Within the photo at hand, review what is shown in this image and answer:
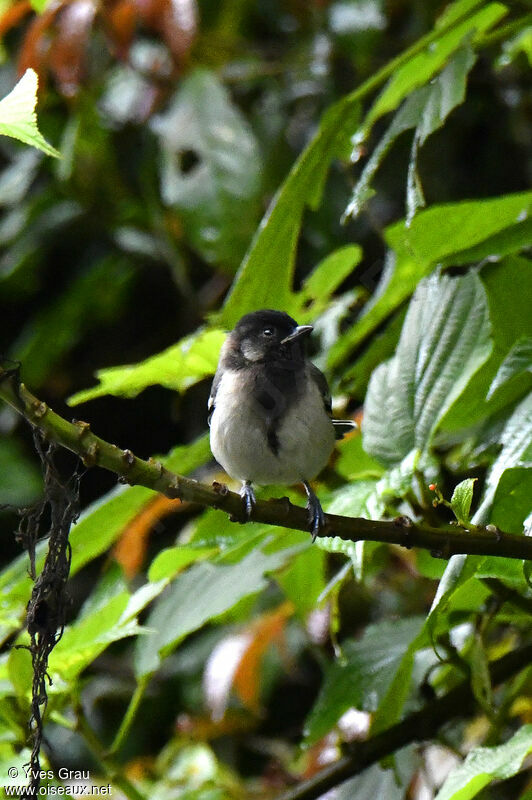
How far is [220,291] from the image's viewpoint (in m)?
3.57

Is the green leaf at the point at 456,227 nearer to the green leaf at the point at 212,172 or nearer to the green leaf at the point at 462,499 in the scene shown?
the green leaf at the point at 462,499

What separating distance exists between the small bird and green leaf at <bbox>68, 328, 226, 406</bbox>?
12 cm

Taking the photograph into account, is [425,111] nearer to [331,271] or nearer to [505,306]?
[505,306]

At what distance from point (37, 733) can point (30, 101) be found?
0.81 m

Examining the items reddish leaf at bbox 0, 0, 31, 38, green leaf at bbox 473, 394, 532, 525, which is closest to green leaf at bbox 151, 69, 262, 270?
reddish leaf at bbox 0, 0, 31, 38

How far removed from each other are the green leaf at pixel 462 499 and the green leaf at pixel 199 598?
57 centimetres

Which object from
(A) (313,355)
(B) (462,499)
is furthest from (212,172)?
(B) (462,499)

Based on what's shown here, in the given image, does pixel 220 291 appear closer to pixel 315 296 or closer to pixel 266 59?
pixel 266 59

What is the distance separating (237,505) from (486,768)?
20.6 inches

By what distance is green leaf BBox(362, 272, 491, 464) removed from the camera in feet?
5.34

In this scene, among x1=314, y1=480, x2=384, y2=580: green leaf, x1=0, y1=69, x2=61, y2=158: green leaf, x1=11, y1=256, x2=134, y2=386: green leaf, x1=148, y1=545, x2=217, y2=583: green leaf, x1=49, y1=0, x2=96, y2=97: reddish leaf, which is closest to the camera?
x1=0, y1=69, x2=61, y2=158: green leaf

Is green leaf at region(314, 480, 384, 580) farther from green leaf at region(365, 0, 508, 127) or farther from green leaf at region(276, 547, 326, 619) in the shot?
green leaf at region(365, 0, 508, 127)

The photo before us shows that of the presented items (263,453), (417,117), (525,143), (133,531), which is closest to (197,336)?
(263,453)

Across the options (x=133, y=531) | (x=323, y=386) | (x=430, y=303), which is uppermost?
(x=430, y=303)
